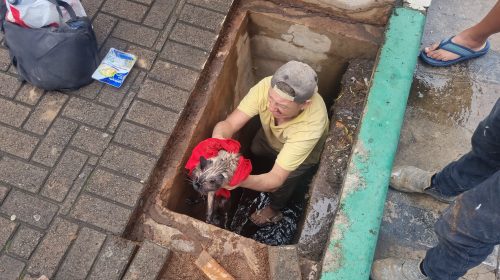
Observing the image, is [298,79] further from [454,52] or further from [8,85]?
[8,85]

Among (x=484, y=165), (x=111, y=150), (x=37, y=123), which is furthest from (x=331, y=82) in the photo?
(x=37, y=123)

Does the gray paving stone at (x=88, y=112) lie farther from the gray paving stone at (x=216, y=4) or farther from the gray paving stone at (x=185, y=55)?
the gray paving stone at (x=216, y=4)

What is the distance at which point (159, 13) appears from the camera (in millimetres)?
4000

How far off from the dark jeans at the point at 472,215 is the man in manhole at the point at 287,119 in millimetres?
1104

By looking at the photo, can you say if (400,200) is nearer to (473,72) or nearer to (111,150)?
(473,72)

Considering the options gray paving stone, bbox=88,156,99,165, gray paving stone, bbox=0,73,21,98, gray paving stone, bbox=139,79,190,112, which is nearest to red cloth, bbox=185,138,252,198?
gray paving stone, bbox=139,79,190,112

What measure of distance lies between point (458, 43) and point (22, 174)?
12.5 feet

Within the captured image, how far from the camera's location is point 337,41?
13.5ft

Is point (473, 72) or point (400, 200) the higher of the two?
point (473, 72)

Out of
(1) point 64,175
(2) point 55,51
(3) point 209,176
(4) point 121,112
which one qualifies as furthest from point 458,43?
(1) point 64,175

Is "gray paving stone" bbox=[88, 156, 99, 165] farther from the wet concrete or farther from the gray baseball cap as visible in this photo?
the wet concrete

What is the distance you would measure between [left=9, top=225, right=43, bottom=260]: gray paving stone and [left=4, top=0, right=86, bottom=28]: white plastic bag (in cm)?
149

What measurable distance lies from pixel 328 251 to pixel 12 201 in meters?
2.25

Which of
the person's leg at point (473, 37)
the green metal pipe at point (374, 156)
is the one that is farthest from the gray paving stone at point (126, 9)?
the person's leg at point (473, 37)
